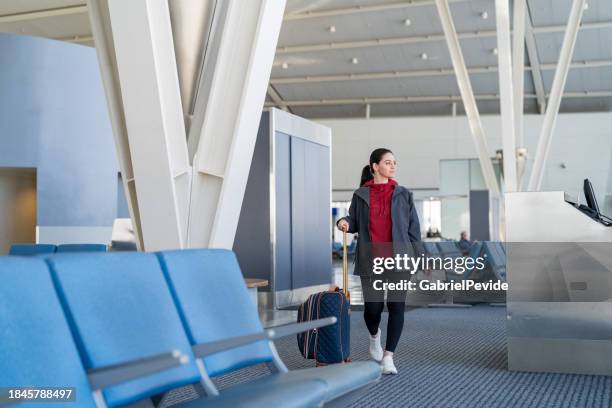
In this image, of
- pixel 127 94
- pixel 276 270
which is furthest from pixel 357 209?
pixel 276 270

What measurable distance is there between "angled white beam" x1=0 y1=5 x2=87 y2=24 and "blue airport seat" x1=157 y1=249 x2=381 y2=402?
726 inches

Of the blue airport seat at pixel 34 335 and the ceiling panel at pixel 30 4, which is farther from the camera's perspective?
the ceiling panel at pixel 30 4

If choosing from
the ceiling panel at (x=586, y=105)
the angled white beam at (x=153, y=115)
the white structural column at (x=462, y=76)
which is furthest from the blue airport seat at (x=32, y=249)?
the ceiling panel at (x=586, y=105)

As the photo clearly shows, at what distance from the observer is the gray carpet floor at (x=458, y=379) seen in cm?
415

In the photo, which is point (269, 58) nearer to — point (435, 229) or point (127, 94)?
point (127, 94)

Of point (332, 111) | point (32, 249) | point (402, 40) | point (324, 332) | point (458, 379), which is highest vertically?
point (402, 40)

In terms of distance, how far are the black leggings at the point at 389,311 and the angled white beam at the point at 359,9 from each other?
15758 mm

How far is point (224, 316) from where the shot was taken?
289 centimetres

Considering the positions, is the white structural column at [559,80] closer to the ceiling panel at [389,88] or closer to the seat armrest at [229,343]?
the ceiling panel at [389,88]

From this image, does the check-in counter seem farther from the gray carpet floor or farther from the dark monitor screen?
the dark monitor screen

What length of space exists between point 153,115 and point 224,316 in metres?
1.95

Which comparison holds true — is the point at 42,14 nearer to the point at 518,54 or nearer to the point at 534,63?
the point at 518,54

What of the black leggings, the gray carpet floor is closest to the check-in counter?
the gray carpet floor

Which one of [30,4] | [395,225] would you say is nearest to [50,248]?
[395,225]
